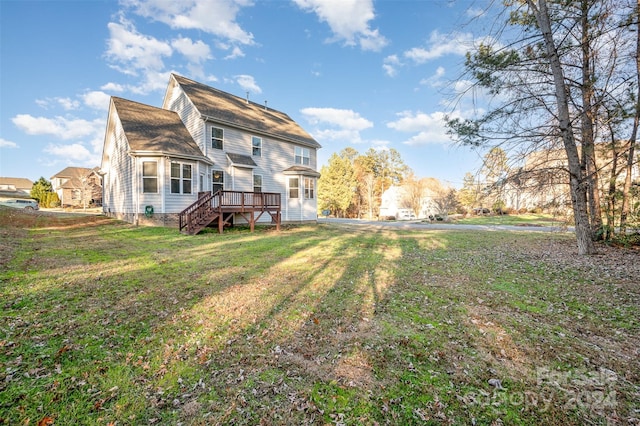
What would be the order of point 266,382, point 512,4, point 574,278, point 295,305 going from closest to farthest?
point 266,382 < point 295,305 < point 574,278 < point 512,4

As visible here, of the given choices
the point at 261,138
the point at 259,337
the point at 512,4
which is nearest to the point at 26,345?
the point at 259,337

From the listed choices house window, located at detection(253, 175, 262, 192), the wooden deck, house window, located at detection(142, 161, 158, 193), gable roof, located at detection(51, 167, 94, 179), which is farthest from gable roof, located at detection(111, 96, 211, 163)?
gable roof, located at detection(51, 167, 94, 179)

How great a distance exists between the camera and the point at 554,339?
12.8 feet

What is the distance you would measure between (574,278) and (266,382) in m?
8.01

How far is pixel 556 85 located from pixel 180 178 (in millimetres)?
16861

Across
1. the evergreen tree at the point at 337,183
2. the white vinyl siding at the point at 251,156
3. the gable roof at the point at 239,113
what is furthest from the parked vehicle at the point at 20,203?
the evergreen tree at the point at 337,183

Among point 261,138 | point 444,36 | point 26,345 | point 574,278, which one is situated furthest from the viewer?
point 261,138

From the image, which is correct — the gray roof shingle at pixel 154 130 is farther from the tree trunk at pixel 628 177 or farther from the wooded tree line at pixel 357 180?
the wooded tree line at pixel 357 180

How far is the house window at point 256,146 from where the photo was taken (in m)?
18.7

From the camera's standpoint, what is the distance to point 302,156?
21859 millimetres

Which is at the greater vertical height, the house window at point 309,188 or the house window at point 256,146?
the house window at point 256,146

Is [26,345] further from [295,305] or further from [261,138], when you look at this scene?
[261,138]

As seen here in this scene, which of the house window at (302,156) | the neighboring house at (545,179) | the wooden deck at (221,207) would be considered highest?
the house window at (302,156)

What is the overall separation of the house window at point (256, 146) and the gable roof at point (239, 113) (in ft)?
1.96
